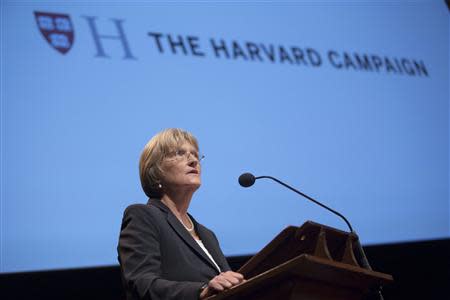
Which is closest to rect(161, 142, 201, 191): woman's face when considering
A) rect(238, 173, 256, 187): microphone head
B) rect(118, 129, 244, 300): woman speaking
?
rect(118, 129, 244, 300): woman speaking

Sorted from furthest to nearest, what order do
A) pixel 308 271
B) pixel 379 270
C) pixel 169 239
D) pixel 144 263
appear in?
pixel 379 270, pixel 169 239, pixel 144 263, pixel 308 271

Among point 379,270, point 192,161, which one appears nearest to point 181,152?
point 192,161

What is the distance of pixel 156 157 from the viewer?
8.12 feet

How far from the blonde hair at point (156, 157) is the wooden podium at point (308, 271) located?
0.58 metres

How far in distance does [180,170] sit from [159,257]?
363 millimetres

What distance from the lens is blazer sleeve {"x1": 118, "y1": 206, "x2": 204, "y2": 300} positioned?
2.03 m

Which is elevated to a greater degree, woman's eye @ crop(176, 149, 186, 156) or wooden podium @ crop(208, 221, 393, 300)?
woman's eye @ crop(176, 149, 186, 156)

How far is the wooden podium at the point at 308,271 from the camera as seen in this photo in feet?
5.92

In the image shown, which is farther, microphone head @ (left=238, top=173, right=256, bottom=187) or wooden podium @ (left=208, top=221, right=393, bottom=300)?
microphone head @ (left=238, top=173, right=256, bottom=187)

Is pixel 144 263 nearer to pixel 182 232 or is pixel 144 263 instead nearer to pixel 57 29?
pixel 182 232

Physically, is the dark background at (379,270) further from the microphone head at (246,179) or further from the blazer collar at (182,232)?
the microphone head at (246,179)

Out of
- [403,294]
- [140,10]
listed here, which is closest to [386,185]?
[403,294]

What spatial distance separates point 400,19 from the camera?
4410 millimetres

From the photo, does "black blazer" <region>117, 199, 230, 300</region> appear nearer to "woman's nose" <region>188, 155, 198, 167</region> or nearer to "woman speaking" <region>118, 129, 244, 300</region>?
"woman speaking" <region>118, 129, 244, 300</region>
